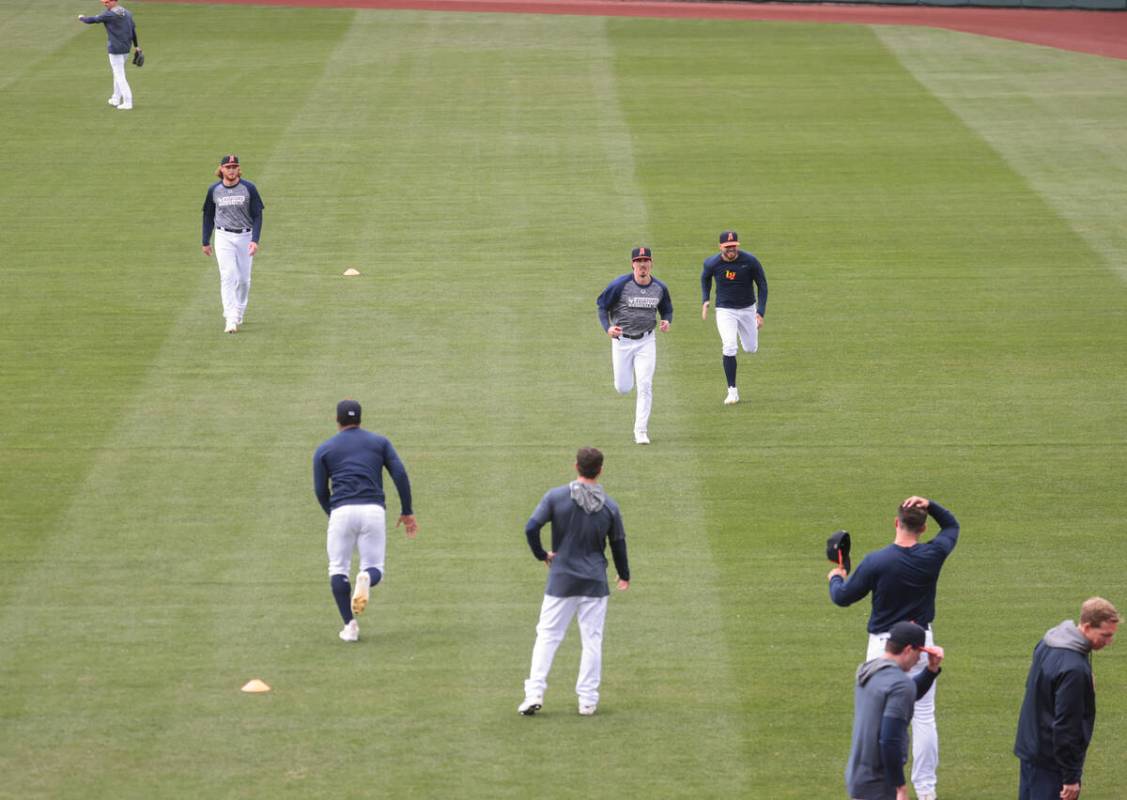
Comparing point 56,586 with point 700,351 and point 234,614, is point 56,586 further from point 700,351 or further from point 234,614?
point 700,351

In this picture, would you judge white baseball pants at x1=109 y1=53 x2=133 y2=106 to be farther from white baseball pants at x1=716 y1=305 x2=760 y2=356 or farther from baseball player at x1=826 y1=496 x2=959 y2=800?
baseball player at x1=826 y1=496 x2=959 y2=800

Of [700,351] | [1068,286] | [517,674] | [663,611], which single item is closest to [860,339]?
[700,351]

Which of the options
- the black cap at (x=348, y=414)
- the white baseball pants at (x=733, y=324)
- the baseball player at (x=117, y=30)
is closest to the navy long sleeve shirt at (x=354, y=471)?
the black cap at (x=348, y=414)

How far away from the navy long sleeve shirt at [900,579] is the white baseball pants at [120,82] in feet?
83.0

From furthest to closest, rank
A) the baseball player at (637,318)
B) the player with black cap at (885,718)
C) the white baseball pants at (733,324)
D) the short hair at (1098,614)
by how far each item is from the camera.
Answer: the white baseball pants at (733,324), the baseball player at (637,318), the short hair at (1098,614), the player with black cap at (885,718)

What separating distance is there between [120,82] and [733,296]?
1868 cm

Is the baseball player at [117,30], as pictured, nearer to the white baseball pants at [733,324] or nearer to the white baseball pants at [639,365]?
the white baseball pants at [733,324]

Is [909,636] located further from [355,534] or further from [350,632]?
[350,632]

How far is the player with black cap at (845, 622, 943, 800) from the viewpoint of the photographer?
28.6 ft

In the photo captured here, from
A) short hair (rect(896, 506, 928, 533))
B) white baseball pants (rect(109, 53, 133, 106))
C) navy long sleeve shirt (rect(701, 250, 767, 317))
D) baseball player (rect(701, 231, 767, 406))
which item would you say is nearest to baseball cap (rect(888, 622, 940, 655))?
short hair (rect(896, 506, 928, 533))

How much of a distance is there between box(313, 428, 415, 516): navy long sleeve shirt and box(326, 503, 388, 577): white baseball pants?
72 mm

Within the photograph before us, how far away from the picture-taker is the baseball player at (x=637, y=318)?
17.0 m

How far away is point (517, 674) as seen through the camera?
41.1 feet

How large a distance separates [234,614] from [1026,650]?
6.44m
